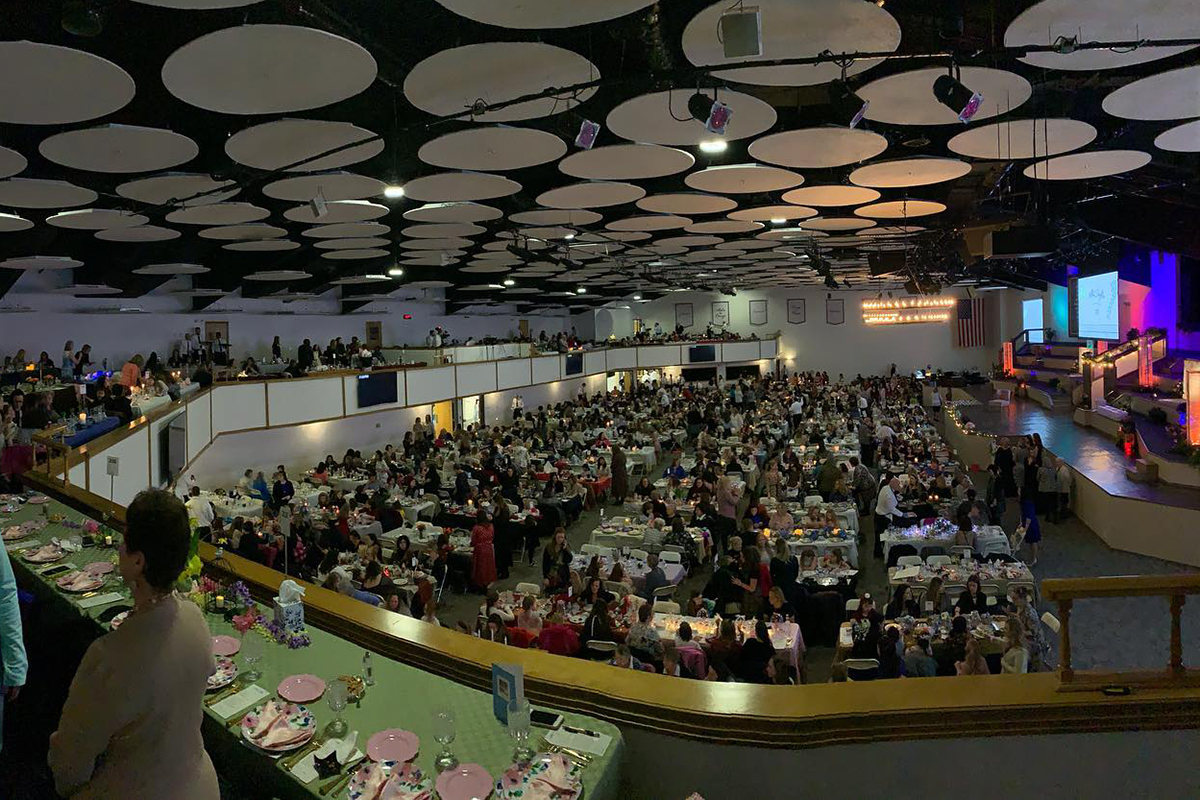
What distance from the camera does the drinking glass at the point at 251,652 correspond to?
→ 3256 mm

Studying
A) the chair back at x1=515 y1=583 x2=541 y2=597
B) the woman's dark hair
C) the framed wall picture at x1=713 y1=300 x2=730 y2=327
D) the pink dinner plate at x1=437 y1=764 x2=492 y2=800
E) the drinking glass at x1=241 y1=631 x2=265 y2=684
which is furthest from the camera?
the framed wall picture at x1=713 y1=300 x2=730 y2=327

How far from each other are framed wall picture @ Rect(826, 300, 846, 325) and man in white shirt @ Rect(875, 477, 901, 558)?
28515 millimetres

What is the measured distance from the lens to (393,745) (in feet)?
8.73

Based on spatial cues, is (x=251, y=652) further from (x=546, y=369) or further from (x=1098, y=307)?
(x=1098, y=307)

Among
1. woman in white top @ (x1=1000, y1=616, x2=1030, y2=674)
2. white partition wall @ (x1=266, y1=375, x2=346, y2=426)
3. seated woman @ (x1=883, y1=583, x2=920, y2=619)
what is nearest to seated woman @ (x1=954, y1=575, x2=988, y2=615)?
seated woman @ (x1=883, y1=583, x2=920, y2=619)

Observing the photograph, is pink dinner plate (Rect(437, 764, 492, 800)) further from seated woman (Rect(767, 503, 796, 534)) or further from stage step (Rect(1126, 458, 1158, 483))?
stage step (Rect(1126, 458, 1158, 483))

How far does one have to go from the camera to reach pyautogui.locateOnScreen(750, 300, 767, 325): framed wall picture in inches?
1563

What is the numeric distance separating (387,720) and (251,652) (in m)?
1.02

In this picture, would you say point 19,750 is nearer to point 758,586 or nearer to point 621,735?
point 621,735

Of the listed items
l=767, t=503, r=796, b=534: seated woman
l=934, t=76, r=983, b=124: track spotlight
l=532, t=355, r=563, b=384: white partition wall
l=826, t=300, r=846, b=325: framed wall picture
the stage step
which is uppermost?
l=826, t=300, r=846, b=325: framed wall picture

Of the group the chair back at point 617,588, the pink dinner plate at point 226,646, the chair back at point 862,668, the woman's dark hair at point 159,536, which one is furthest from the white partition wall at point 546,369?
the woman's dark hair at point 159,536

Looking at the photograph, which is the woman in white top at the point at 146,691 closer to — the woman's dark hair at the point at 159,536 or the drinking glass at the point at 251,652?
the woman's dark hair at the point at 159,536

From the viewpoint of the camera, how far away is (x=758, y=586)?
8906 mm

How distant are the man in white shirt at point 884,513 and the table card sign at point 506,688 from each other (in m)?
10.5
